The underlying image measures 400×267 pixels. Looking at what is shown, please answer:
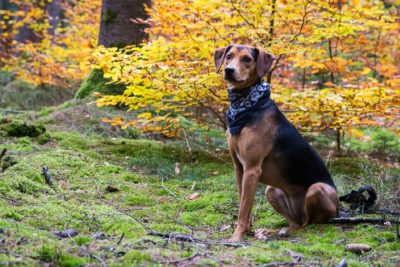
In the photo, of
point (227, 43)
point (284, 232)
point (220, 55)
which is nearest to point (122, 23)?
point (227, 43)

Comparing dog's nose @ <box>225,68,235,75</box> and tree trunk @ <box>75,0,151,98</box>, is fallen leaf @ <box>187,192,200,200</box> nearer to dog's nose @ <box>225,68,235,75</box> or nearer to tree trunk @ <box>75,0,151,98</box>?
dog's nose @ <box>225,68,235,75</box>

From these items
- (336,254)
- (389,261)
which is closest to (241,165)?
(336,254)

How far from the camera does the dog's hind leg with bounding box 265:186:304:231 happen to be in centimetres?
514

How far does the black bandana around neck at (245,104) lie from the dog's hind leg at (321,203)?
0.97m

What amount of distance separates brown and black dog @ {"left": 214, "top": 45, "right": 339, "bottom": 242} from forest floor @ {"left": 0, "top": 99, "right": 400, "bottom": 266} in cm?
28

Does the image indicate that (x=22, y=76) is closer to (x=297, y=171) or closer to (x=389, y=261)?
(x=297, y=171)

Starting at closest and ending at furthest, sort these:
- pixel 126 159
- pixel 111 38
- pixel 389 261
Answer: pixel 389 261 → pixel 126 159 → pixel 111 38

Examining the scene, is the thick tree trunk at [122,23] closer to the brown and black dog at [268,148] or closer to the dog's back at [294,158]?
the brown and black dog at [268,148]

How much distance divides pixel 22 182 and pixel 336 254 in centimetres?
318

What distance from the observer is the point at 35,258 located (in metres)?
2.82

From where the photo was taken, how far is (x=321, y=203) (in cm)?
491

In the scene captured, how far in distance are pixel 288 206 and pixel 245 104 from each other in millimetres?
1196

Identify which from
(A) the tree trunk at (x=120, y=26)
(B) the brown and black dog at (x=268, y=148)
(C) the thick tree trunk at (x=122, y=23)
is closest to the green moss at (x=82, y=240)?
(B) the brown and black dog at (x=268, y=148)

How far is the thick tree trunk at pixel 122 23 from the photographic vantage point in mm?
9812
